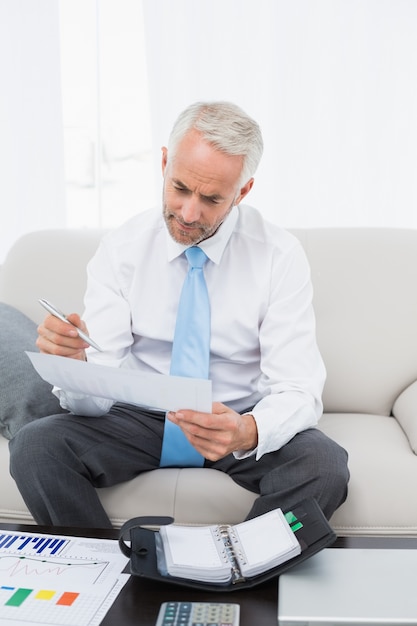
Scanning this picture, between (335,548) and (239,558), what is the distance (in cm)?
Result: 18

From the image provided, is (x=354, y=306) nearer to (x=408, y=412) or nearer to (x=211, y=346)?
(x=408, y=412)

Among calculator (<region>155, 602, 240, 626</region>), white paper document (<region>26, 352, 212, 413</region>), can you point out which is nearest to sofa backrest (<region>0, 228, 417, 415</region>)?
white paper document (<region>26, 352, 212, 413</region>)

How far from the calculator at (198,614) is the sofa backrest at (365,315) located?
1.08m

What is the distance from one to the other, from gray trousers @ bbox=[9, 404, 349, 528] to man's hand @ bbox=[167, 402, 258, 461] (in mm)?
134

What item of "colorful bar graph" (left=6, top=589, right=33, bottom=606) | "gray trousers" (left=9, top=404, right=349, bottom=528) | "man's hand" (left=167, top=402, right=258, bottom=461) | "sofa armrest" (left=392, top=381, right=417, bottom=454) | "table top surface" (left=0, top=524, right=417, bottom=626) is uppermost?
"man's hand" (left=167, top=402, right=258, bottom=461)

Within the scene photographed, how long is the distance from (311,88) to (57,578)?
2.46 meters

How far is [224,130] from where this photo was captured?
1.55 m

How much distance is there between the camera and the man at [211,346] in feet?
4.72

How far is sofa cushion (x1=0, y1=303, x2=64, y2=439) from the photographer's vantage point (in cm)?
173

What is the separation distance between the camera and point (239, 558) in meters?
1.13

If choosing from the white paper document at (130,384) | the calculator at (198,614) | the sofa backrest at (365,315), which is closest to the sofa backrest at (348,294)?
the sofa backrest at (365,315)

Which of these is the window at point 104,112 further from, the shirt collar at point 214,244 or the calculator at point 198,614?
the calculator at point 198,614

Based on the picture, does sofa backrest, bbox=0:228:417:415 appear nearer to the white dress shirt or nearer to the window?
the white dress shirt

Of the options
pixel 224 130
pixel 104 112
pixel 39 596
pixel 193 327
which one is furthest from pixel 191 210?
pixel 104 112
